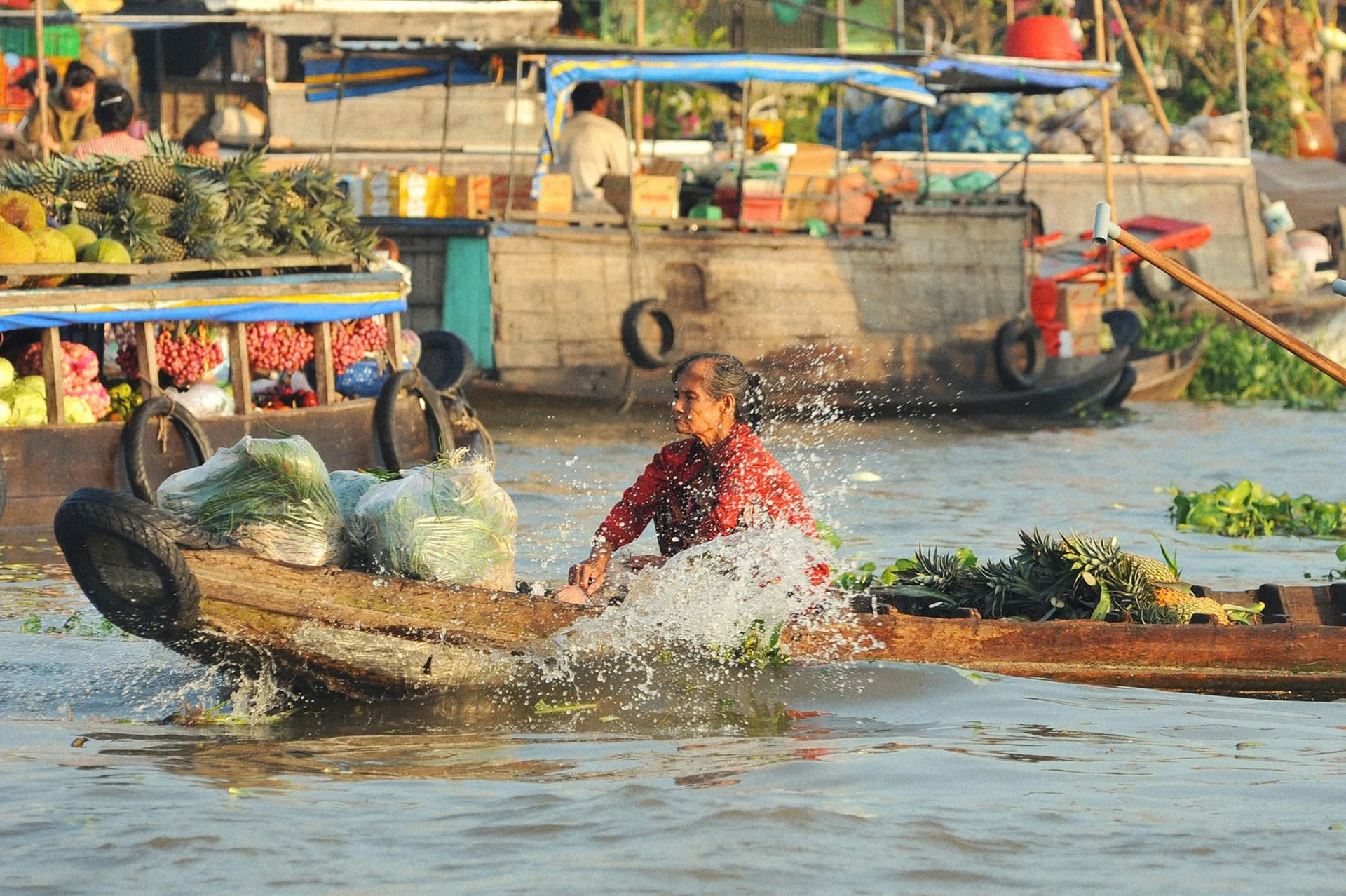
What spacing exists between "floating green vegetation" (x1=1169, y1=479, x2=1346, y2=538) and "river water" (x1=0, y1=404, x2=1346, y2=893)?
4.15 m

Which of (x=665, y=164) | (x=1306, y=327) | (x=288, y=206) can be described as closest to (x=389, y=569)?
(x=288, y=206)

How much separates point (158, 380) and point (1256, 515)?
583cm

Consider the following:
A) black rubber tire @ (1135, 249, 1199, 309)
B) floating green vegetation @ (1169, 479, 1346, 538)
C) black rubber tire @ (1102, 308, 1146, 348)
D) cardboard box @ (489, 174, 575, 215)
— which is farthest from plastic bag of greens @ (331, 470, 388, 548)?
black rubber tire @ (1135, 249, 1199, 309)

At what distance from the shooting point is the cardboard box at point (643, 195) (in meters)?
13.2

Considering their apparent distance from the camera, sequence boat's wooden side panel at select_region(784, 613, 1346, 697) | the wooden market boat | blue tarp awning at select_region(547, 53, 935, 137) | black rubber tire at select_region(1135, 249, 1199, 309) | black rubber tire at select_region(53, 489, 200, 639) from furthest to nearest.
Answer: black rubber tire at select_region(1135, 249, 1199, 309)
blue tarp awning at select_region(547, 53, 935, 137)
the wooden market boat
boat's wooden side panel at select_region(784, 613, 1346, 697)
black rubber tire at select_region(53, 489, 200, 639)

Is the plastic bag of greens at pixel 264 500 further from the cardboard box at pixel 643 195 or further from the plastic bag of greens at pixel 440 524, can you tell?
the cardboard box at pixel 643 195

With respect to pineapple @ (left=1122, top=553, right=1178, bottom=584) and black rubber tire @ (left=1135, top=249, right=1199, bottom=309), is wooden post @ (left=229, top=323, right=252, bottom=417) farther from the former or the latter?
black rubber tire @ (left=1135, top=249, right=1199, bottom=309)

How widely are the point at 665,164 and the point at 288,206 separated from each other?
17.1 ft

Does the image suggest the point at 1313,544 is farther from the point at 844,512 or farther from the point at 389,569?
the point at 389,569

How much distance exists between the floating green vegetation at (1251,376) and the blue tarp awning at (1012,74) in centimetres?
352

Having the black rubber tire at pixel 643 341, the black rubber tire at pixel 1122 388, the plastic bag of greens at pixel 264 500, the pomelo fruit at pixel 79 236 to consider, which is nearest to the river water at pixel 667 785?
the plastic bag of greens at pixel 264 500

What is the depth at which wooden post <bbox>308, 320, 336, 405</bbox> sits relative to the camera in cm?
931

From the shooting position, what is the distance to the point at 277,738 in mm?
4887

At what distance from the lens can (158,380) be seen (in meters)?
8.70
